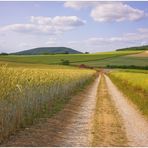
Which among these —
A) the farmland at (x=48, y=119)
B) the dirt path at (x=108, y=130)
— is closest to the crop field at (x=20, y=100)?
the farmland at (x=48, y=119)

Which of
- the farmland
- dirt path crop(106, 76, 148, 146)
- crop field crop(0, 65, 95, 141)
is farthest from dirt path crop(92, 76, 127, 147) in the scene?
crop field crop(0, 65, 95, 141)

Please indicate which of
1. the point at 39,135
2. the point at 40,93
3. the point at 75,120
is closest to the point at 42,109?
the point at 40,93

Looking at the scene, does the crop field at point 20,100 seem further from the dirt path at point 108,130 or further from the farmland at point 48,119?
the dirt path at point 108,130

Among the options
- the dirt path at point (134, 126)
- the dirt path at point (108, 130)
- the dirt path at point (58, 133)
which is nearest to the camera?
the dirt path at point (58, 133)

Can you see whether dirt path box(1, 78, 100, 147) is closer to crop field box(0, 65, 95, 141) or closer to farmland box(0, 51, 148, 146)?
farmland box(0, 51, 148, 146)

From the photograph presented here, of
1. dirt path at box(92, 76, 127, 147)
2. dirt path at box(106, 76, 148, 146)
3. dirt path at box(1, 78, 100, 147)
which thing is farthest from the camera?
dirt path at box(106, 76, 148, 146)

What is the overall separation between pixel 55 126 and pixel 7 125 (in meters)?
3.22

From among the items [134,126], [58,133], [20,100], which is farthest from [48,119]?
[134,126]

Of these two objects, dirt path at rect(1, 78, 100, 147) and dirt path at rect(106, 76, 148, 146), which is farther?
dirt path at rect(106, 76, 148, 146)

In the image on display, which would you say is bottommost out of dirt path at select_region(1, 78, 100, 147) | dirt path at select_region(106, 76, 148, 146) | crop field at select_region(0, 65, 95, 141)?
dirt path at select_region(106, 76, 148, 146)

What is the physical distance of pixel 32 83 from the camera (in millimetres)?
19438

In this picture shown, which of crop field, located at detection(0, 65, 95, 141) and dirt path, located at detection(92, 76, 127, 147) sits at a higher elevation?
crop field, located at detection(0, 65, 95, 141)

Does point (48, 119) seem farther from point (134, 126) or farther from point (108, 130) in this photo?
point (134, 126)

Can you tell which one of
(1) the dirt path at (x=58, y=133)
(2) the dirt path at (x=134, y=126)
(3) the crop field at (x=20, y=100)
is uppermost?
(3) the crop field at (x=20, y=100)
